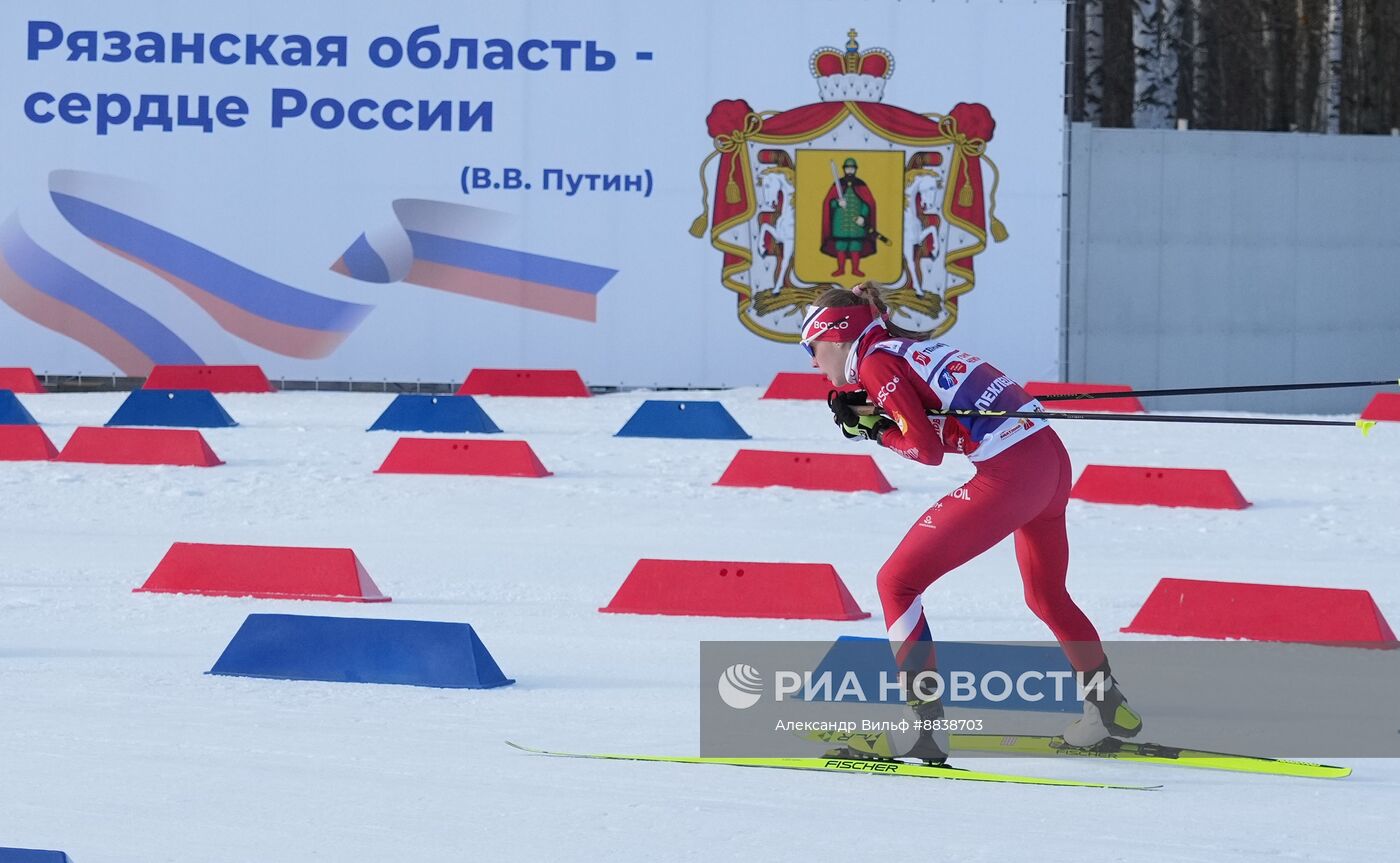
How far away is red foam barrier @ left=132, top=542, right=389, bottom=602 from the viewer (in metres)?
8.27

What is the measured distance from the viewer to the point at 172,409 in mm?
14688

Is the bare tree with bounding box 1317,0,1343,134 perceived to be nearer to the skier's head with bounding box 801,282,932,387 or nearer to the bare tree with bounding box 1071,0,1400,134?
the bare tree with bounding box 1071,0,1400,134

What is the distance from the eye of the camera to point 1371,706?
20.4ft

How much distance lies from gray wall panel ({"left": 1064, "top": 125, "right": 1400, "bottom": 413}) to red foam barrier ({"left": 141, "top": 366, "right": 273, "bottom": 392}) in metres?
7.49

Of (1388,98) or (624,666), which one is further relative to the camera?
(1388,98)

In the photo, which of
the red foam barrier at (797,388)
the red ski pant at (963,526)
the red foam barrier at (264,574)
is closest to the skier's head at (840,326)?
the red ski pant at (963,526)

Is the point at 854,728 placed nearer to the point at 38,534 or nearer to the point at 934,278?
the point at 38,534

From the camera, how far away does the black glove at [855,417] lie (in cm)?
508

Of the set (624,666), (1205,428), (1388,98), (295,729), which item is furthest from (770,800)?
(1388,98)

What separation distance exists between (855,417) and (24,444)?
28.5 ft

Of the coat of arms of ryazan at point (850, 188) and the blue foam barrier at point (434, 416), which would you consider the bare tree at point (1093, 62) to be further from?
the blue foam barrier at point (434, 416)

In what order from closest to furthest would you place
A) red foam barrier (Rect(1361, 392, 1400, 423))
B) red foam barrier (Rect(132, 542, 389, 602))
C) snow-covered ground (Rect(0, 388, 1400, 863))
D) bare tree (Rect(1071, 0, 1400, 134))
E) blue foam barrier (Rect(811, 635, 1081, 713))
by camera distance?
snow-covered ground (Rect(0, 388, 1400, 863)) → blue foam barrier (Rect(811, 635, 1081, 713)) → red foam barrier (Rect(132, 542, 389, 602)) → red foam barrier (Rect(1361, 392, 1400, 423)) → bare tree (Rect(1071, 0, 1400, 134))

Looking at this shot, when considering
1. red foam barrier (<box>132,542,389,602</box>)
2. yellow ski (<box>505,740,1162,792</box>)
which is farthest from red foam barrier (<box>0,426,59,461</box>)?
yellow ski (<box>505,740,1162,792</box>)

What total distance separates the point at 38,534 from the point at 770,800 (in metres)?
6.26
